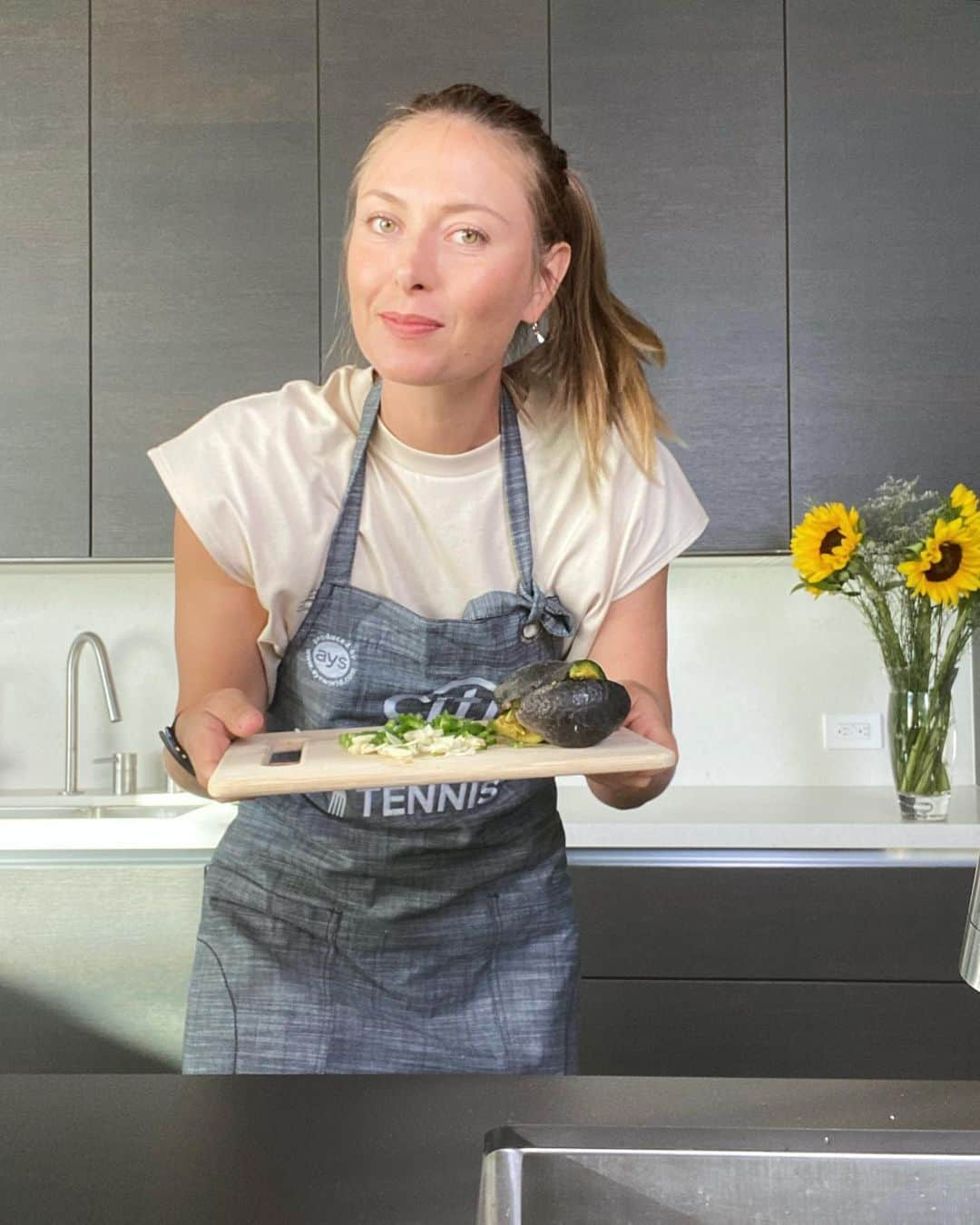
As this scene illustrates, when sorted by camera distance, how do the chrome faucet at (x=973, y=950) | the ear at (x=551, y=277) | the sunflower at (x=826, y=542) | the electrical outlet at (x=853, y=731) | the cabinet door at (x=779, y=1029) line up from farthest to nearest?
the electrical outlet at (x=853, y=731), the sunflower at (x=826, y=542), the cabinet door at (x=779, y=1029), the ear at (x=551, y=277), the chrome faucet at (x=973, y=950)

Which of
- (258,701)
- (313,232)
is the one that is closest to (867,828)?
(258,701)

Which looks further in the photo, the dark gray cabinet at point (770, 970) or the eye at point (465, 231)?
the dark gray cabinet at point (770, 970)

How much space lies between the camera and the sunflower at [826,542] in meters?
2.49

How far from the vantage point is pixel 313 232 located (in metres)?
2.75

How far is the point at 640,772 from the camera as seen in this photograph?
4.36 feet

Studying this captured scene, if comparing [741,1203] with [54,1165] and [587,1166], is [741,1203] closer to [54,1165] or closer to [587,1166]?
[587,1166]

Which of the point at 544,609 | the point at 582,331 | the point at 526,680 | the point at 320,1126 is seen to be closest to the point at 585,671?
the point at 526,680

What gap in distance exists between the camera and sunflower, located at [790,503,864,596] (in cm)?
249

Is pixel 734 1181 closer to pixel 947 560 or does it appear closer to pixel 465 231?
pixel 465 231

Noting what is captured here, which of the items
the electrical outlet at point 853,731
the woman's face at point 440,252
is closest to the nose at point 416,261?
the woman's face at point 440,252

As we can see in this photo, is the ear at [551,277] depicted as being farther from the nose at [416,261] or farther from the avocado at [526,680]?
the avocado at [526,680]

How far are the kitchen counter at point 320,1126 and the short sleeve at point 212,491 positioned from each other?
565 millimetres

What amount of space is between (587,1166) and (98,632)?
8.08ft

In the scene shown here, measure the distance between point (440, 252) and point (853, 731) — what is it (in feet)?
6.42
